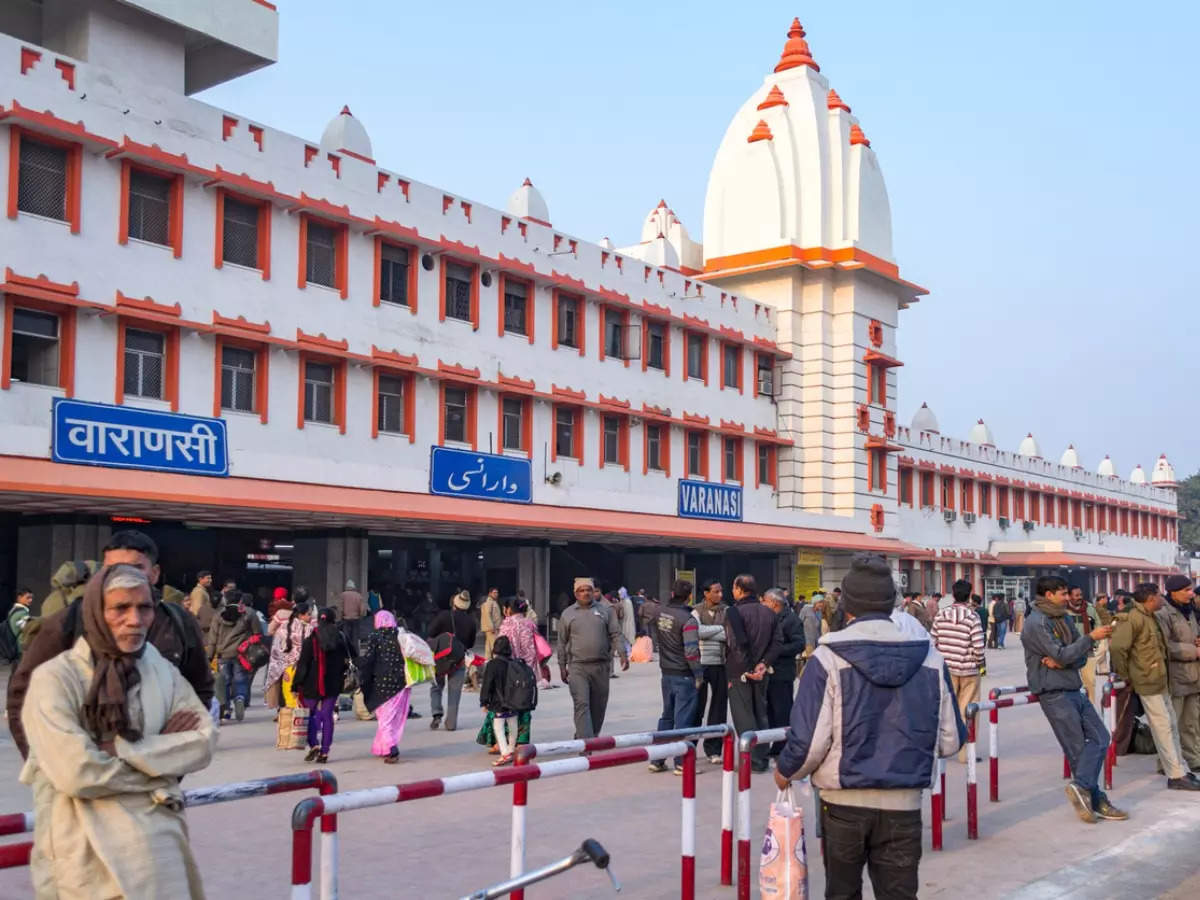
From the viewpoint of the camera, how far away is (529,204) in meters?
33.1


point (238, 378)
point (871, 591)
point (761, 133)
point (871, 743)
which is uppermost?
point (761, 133)

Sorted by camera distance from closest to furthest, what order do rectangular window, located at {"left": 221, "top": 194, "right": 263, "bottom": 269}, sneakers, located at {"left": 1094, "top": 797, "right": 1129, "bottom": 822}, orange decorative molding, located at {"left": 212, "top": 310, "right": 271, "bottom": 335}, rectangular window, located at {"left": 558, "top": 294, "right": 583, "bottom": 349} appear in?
sneakers, located at {"left": 1094, "top": 797, "right": 1129, "bottom": 822}, orange decorative molding, located at {"left": 212, "top": 310, "right": 271, "bottom": 335}, rectangular window, located at {"left": 221, "top": 194, "right": 263, "bottom": 269}, rectangular window, located at {"left": 558, "top": 294, "right": 583, "bottom": 349}

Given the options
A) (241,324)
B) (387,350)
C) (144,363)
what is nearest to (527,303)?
(387,350)

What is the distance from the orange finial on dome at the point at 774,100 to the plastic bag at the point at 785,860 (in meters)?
37.6

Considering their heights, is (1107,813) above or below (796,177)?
below

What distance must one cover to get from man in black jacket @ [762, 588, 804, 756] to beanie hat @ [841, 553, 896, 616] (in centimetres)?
670

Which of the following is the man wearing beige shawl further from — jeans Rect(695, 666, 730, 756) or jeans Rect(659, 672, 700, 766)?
jeans Rect(695, 666, 730, 756)

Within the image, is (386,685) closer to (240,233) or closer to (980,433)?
(240,233)

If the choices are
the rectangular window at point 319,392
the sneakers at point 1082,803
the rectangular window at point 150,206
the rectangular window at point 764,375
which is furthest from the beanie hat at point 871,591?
the rectangular window at point 764,375

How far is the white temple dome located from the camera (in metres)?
40.0

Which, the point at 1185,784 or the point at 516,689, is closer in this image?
the point at 1185,784

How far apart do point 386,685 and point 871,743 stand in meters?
8.16

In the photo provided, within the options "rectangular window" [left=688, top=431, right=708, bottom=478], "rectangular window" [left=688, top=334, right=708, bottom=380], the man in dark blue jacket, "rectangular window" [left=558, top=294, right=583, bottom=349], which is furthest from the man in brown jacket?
"rectangular window" [left=688, top=334, right=708, bottom=380]

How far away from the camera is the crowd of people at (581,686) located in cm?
391
